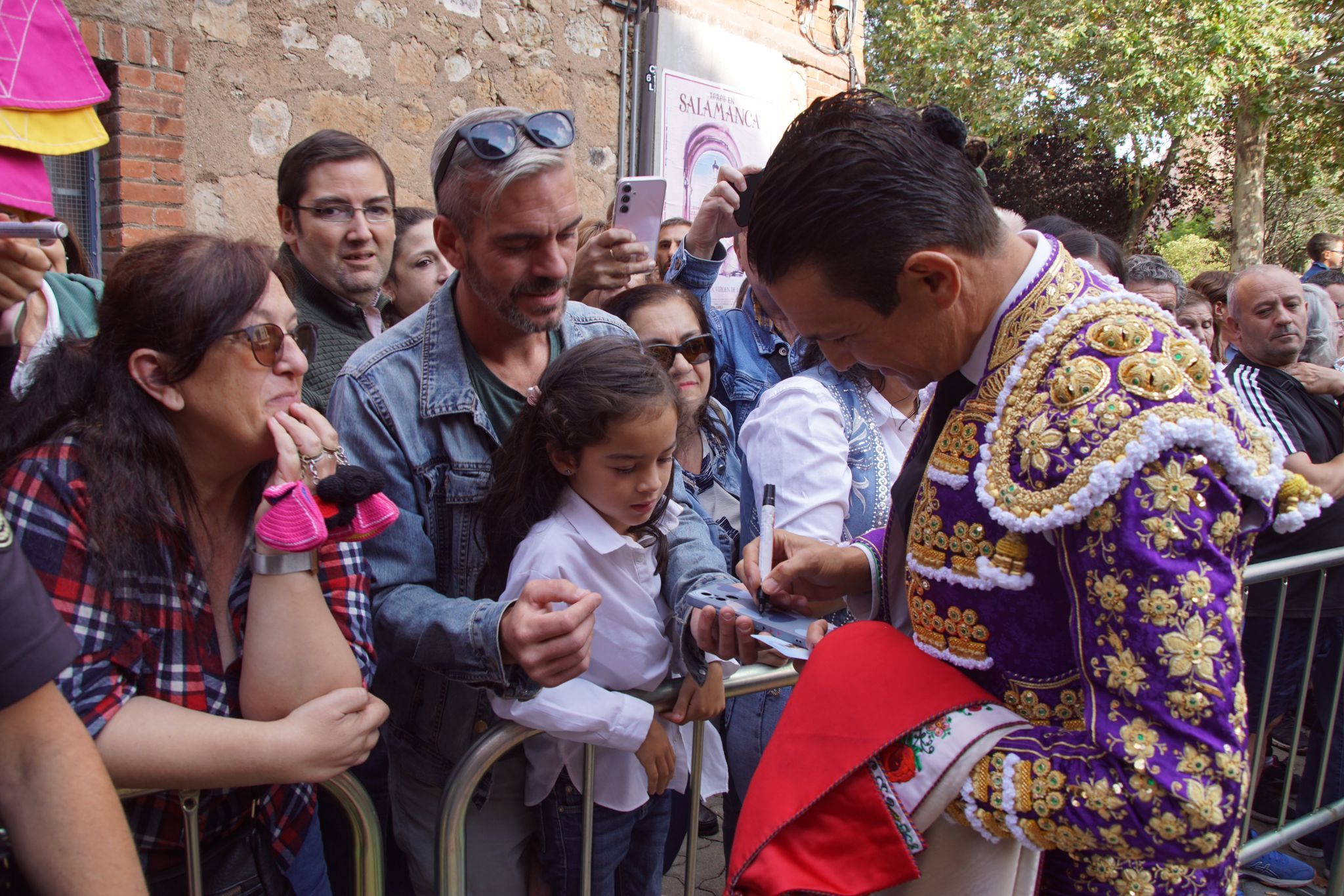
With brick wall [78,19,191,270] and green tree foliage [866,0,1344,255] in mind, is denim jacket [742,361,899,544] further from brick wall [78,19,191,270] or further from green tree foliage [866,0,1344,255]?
green tree foliage [866,0,1344,255]

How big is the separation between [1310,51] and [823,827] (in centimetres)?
1803

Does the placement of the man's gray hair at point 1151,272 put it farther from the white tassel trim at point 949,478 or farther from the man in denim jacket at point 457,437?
the white tassel trim at point 949,478

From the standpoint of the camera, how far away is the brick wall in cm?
412

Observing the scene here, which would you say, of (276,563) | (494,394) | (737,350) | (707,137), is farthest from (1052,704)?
(707,137)

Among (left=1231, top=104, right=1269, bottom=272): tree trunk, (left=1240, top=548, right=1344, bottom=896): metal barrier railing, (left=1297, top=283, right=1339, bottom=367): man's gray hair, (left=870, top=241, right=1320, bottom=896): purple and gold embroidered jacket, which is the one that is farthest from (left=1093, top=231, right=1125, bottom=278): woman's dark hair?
(left=1231, top=104, right=1269, bottom=272): tree trunk

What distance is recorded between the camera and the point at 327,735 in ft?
5.52

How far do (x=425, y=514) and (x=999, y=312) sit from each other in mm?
1290

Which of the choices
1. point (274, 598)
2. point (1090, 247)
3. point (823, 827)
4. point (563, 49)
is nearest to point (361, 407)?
point (274, 598)

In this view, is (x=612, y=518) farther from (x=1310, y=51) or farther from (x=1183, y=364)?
(x=1310, y=51)

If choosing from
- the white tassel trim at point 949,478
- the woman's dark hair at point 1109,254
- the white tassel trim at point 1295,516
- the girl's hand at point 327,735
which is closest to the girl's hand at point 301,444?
the girl's hand at point 327,735

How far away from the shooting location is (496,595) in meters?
2.20

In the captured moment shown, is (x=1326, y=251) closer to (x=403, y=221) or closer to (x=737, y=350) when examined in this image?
(x=737, y=350)

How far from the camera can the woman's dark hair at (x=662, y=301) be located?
3311mm

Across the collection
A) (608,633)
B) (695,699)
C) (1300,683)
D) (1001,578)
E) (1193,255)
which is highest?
(1193,255)
